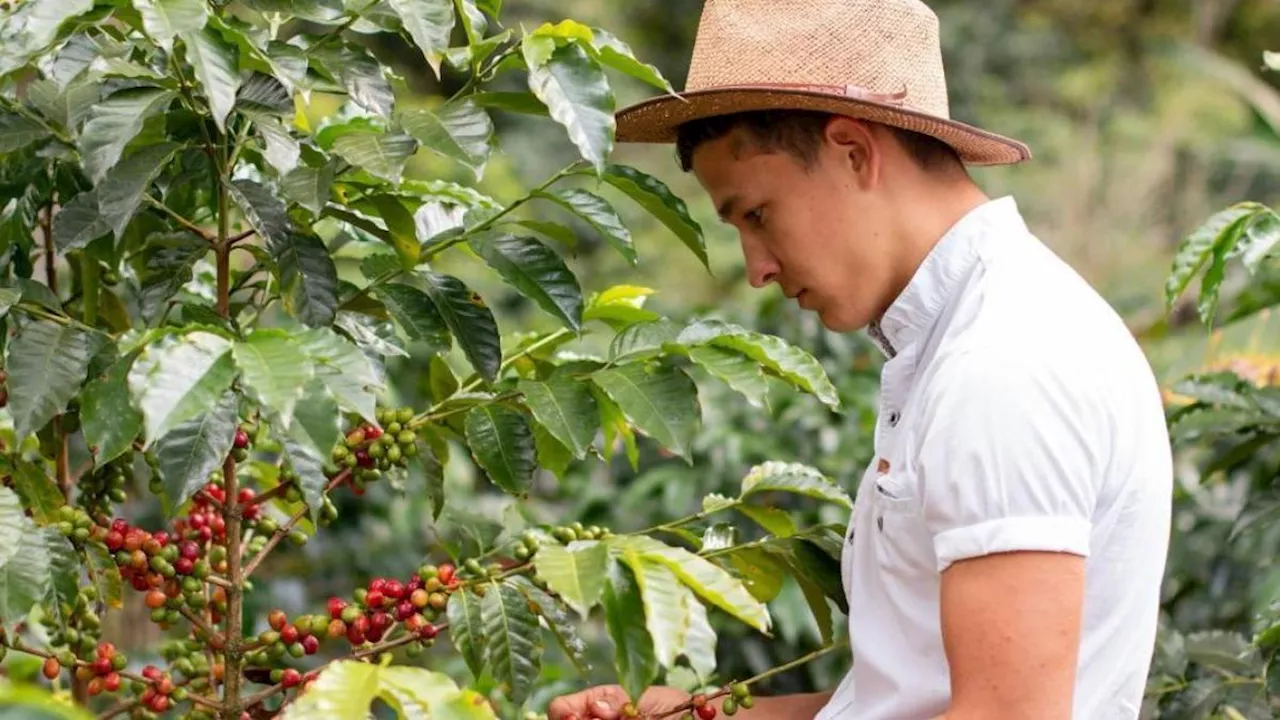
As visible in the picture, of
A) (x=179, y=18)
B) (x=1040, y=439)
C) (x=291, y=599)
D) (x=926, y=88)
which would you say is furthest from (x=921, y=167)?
(x=291, y=599)

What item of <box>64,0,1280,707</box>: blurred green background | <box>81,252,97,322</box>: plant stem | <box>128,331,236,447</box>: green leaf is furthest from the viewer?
<box>64,0,1280,707</box>: blurred green background

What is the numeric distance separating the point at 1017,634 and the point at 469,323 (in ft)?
2.06

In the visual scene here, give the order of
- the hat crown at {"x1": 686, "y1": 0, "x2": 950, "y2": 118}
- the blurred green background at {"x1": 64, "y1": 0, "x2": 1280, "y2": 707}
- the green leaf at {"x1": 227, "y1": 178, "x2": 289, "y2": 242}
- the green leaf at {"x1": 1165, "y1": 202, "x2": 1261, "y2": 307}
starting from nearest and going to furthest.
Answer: the green leaf at {"x1": 227, "y1": 178, "x2": 289, "y2": 242} < the hat crown at {"x1": 686, "y1": 0, "x2": 950, "y2": 118} < the green leaf at {"x1": 1165, "y1": 202, "x2": 1261, "y2": 307} < the blurred green background at {"x1": 64, "y1": 0, "x2": 1280, "y2": 707}

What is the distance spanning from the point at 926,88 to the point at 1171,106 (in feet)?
33.1

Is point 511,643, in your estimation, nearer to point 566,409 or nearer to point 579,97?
point 566,409

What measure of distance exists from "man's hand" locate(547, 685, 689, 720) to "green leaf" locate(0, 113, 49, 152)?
76cm

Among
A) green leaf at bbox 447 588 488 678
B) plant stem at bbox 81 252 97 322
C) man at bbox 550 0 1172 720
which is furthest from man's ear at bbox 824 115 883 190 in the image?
plant stem at bbox 81 252 97 322


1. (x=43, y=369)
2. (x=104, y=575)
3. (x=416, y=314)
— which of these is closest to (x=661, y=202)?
(x=416, y=314)

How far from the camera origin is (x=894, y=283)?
5.07 ft

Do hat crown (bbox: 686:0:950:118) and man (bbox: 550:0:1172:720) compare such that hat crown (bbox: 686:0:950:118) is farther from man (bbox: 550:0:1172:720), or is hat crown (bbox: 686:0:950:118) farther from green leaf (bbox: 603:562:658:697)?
green leaf (bbox: 603:562:658:697)

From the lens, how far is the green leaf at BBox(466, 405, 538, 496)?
1.62 m

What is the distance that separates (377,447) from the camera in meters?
1.58

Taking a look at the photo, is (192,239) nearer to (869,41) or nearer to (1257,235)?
(869,41)

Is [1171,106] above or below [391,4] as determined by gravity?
below
